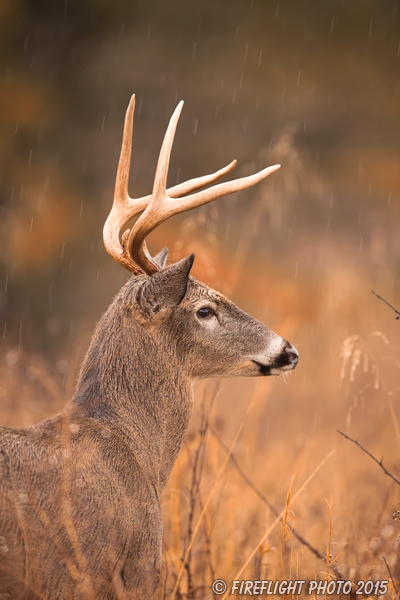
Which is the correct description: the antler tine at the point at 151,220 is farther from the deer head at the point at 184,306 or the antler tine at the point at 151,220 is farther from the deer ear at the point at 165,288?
the deer ear at the point at 165,288

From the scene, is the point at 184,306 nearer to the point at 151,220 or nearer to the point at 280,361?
the point at 151,220

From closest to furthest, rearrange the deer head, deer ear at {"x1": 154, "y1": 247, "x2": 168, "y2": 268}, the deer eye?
the deer head → the deer eye → deer ear at {"x1": 154, "y1": 247, "x2": 168, "y2": 268}

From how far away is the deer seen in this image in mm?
3189

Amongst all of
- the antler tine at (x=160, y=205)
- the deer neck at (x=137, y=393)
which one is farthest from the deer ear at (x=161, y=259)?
the deer neck at (x=137, y=393)

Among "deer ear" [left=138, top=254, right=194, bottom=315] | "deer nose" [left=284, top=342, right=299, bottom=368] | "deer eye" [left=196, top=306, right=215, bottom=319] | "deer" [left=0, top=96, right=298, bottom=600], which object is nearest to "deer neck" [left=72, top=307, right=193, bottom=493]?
"deer" [left=0, top=96, right=298, bottom=600]

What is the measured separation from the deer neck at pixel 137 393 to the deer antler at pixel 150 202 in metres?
0.41

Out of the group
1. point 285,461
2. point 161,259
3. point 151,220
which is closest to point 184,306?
point 151,220

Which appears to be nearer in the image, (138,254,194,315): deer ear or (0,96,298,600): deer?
(0,96,298,600): deer

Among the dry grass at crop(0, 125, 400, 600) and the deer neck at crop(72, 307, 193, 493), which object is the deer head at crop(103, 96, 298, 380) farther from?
the dry grass at crop(0, 125, 400, 600)

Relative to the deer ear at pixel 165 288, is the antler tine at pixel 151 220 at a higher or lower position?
higher

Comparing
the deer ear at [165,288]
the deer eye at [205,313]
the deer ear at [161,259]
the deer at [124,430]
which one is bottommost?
the deer at [124,430]

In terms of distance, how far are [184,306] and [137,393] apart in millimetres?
605

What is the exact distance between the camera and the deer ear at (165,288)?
396 cm

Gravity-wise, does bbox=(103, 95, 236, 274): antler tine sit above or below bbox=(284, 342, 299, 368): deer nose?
above
